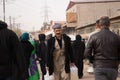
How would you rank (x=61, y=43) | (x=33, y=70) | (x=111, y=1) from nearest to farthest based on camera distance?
(x=61, y=43) → (x=33, y=70) → (x=111, y=1)

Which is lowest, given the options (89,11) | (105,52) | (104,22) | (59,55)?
(59,55)

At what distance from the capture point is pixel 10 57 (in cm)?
550

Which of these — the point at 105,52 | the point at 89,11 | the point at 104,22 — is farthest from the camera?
the point at 89,11

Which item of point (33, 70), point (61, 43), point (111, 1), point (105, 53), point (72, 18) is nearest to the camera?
point (105, 53)

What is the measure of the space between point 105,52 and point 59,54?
216cm

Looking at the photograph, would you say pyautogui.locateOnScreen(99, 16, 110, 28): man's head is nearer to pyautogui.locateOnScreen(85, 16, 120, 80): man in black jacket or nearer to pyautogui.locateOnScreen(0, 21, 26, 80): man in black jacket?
pyautogui.locateOnScreen(85, 16, 120, 80): man in black jacket

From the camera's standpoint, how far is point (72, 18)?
277 ft

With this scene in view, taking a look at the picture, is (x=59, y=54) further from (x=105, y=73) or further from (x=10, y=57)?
(x=10, y=57)

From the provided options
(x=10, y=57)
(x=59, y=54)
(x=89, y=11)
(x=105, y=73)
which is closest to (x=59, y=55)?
(x=59, y=54)

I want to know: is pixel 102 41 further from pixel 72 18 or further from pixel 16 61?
pixel 72 18

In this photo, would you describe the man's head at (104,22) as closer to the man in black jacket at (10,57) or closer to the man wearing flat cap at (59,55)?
the man wearing flat cap at (59,55)

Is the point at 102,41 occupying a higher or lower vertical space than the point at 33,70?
higher

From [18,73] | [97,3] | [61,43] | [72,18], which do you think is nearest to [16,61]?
[18,73]

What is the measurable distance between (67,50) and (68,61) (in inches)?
9.6
